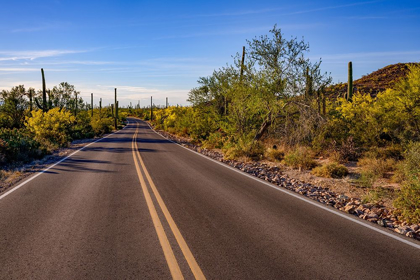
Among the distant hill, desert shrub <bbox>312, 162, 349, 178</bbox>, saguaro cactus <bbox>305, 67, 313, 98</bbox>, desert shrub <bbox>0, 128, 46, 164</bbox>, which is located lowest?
desert shrub <bbox>312, 162, 349, 178</bbox>

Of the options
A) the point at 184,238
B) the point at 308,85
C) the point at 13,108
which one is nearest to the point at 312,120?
the point at 308,85

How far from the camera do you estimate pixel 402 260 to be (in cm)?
423

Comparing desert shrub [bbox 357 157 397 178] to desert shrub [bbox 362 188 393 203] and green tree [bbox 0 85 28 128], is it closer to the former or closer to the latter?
desert shrub [bbox 362 188 393 203]

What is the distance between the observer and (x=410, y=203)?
633cm

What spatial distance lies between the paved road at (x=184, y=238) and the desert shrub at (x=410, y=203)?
1.25 meters

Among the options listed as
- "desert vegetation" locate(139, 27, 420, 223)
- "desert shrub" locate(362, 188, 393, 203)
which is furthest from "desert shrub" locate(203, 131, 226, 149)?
"desert shrub" locate(362, 188, 393, 203)

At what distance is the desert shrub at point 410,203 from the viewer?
5988 mm

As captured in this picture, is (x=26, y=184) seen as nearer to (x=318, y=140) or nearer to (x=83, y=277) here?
(x=83, y=277)

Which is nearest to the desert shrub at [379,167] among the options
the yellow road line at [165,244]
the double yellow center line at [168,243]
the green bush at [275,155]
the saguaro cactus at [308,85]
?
the green bush at [275,155]

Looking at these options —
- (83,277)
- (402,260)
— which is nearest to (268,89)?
(402,260)

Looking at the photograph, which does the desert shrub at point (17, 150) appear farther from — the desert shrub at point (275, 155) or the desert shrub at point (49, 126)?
the desert shrub at point (275, 155)

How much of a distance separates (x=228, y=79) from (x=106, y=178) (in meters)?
11.6

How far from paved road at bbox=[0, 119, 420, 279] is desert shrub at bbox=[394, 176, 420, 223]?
125 centimetres

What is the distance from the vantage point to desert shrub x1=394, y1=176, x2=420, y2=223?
599cm
